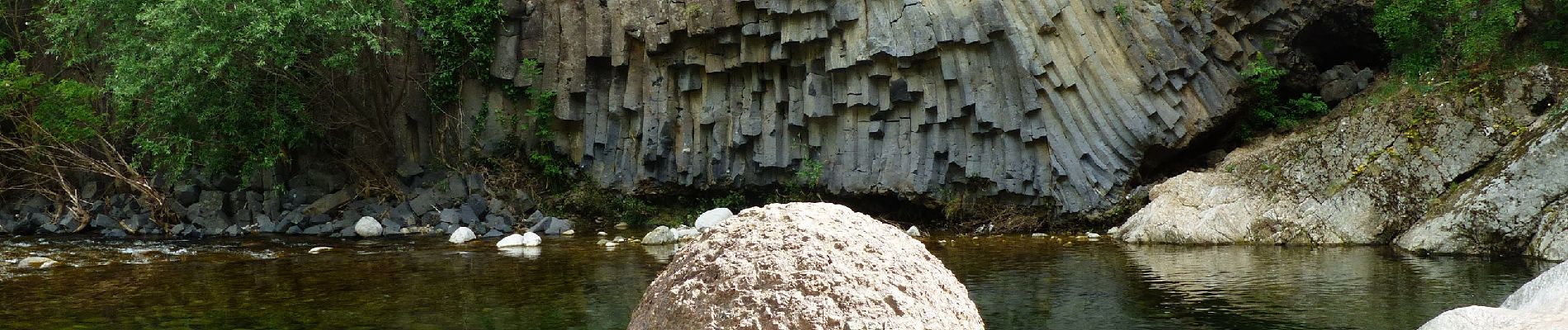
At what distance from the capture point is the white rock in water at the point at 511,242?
1797 centimetres

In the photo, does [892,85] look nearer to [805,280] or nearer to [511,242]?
[511,242]

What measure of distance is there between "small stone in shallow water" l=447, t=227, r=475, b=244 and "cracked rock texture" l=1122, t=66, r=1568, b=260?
10.9 metres

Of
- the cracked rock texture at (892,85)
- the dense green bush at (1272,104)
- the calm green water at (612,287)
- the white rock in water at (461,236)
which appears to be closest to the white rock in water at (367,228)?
the white rock in water at (461,236)

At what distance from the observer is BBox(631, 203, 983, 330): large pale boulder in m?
5.12

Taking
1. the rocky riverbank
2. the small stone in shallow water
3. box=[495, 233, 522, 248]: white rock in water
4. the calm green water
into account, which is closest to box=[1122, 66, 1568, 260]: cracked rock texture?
the calm green water

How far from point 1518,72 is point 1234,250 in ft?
18.0

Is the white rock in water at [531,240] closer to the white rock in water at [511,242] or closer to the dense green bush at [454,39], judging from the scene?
the white rock in water at [511,242]

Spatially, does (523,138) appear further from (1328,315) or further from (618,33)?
(1328,315)

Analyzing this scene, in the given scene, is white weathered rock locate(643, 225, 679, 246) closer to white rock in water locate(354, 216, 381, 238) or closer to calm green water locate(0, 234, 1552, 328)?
calm green water locate(0, 234, 1552, 328)

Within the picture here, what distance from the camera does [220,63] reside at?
19156 mm

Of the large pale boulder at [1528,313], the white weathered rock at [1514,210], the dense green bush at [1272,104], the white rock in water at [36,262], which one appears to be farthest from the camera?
the dense green bush at [1272,104]

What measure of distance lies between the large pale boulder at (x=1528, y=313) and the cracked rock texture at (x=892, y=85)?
37.9 ft

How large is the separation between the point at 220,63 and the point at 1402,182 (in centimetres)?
1835

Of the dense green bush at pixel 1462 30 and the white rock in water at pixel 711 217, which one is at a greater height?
the dense green bush at pixel 1462 30
